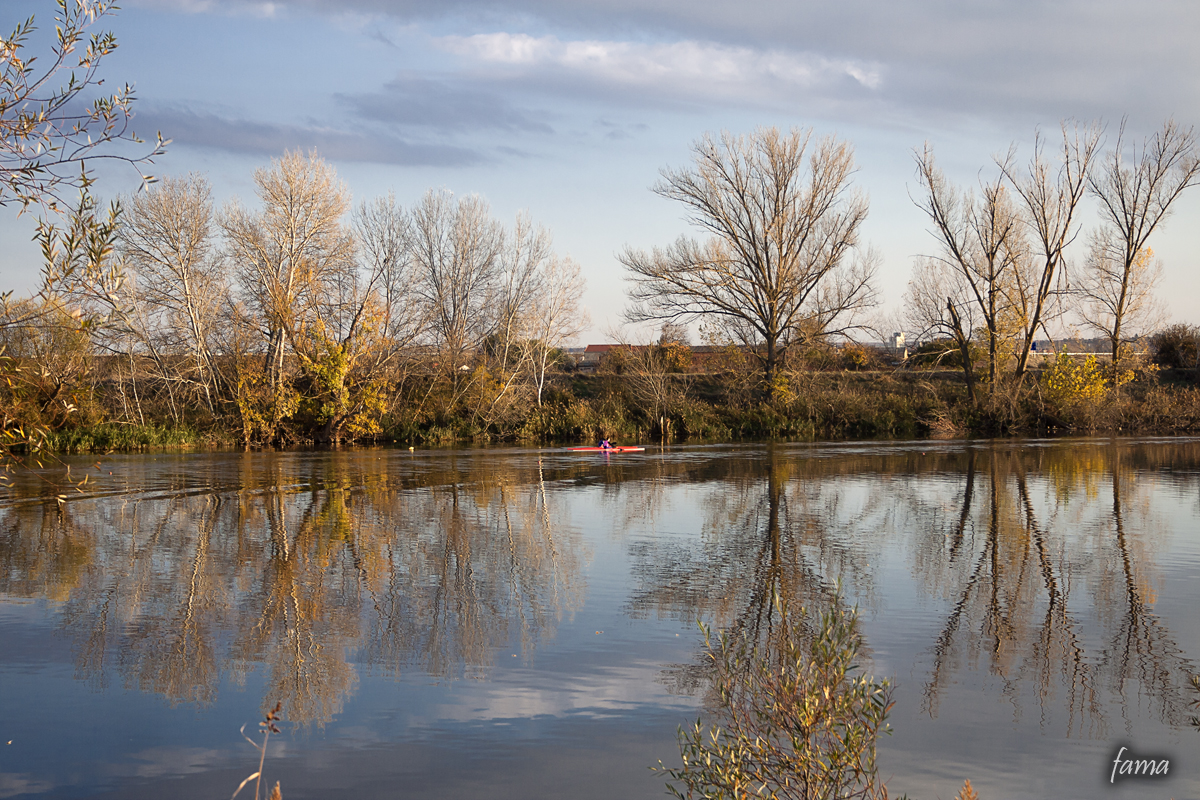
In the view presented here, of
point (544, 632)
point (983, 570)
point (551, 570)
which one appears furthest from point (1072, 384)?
point (544, 632)

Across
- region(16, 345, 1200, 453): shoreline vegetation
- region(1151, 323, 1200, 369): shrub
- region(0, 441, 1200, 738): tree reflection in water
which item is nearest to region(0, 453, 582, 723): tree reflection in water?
A: region(0, 441, 1200, 738): tree reflection in water

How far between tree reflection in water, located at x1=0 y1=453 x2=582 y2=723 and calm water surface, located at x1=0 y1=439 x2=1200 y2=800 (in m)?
0.06

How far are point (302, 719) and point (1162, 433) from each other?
42124 millimetres

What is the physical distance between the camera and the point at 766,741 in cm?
457

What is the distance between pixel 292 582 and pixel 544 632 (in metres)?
4.16


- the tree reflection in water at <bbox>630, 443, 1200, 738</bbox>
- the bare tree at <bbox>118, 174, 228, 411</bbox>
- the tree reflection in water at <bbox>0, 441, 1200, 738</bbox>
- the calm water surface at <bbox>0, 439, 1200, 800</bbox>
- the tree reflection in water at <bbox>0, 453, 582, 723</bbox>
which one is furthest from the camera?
the bare tree at <bbox>118, 174, 228, 411</bbox>

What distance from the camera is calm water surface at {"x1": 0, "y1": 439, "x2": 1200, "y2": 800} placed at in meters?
6.34

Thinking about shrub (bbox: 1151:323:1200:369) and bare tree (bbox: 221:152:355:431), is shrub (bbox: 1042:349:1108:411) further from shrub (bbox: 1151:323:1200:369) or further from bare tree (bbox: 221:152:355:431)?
bare tree (bbox: 221:152:355:431)

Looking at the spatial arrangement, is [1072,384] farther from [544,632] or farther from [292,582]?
[292,582]

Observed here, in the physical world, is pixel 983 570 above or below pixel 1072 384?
below

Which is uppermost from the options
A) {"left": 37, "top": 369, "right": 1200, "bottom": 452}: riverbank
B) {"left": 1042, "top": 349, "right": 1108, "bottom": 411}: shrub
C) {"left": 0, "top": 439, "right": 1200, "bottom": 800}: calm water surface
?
{"left": 1042, "top": 349, "right": 1108, "bottom": 411}: shrub

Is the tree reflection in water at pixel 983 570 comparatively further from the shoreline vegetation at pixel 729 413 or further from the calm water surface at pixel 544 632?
the shoreline vegetation at pixel 729 413

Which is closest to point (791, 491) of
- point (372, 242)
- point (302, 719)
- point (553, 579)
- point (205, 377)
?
point (553, 579)

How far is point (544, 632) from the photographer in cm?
939
